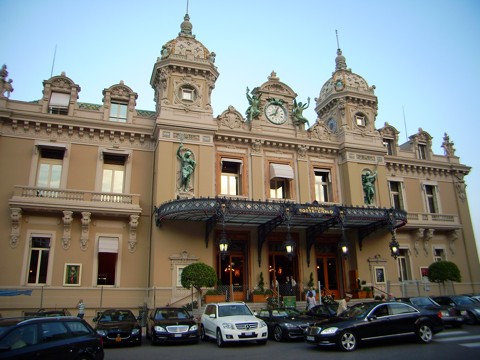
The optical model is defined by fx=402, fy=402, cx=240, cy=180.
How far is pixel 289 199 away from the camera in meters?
27.0

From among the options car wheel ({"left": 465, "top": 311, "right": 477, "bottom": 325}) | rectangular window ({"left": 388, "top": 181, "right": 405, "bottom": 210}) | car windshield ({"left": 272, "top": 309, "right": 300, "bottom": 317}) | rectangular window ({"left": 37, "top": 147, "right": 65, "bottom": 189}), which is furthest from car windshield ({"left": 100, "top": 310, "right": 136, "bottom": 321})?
rectangular window ({"left": 388, "top": 181, "right": 405, "bottom": 210})

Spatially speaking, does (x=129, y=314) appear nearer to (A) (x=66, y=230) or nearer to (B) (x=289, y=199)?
(A) (x=66, y=230)

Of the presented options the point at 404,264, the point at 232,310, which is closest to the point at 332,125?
the point at 404,264

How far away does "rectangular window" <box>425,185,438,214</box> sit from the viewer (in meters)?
33.2

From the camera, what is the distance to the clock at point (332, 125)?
30.9m

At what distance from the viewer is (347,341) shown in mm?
12578

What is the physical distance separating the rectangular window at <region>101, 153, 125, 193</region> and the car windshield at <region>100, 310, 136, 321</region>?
31.9 ft

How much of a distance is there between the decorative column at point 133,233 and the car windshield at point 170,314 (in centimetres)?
761

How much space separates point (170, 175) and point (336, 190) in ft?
39.4

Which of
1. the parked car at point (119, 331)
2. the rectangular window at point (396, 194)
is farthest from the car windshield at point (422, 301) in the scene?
the rectangular window at point (396, 194)

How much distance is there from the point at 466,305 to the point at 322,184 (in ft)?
40.8

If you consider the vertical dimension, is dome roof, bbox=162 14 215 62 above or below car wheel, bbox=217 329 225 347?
above

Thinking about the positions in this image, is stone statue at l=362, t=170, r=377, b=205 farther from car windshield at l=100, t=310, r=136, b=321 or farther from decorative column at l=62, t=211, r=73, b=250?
decorative column at l=62, t=211, r=73, b=250

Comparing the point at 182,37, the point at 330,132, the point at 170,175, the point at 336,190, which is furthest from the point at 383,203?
the point at 182,37
